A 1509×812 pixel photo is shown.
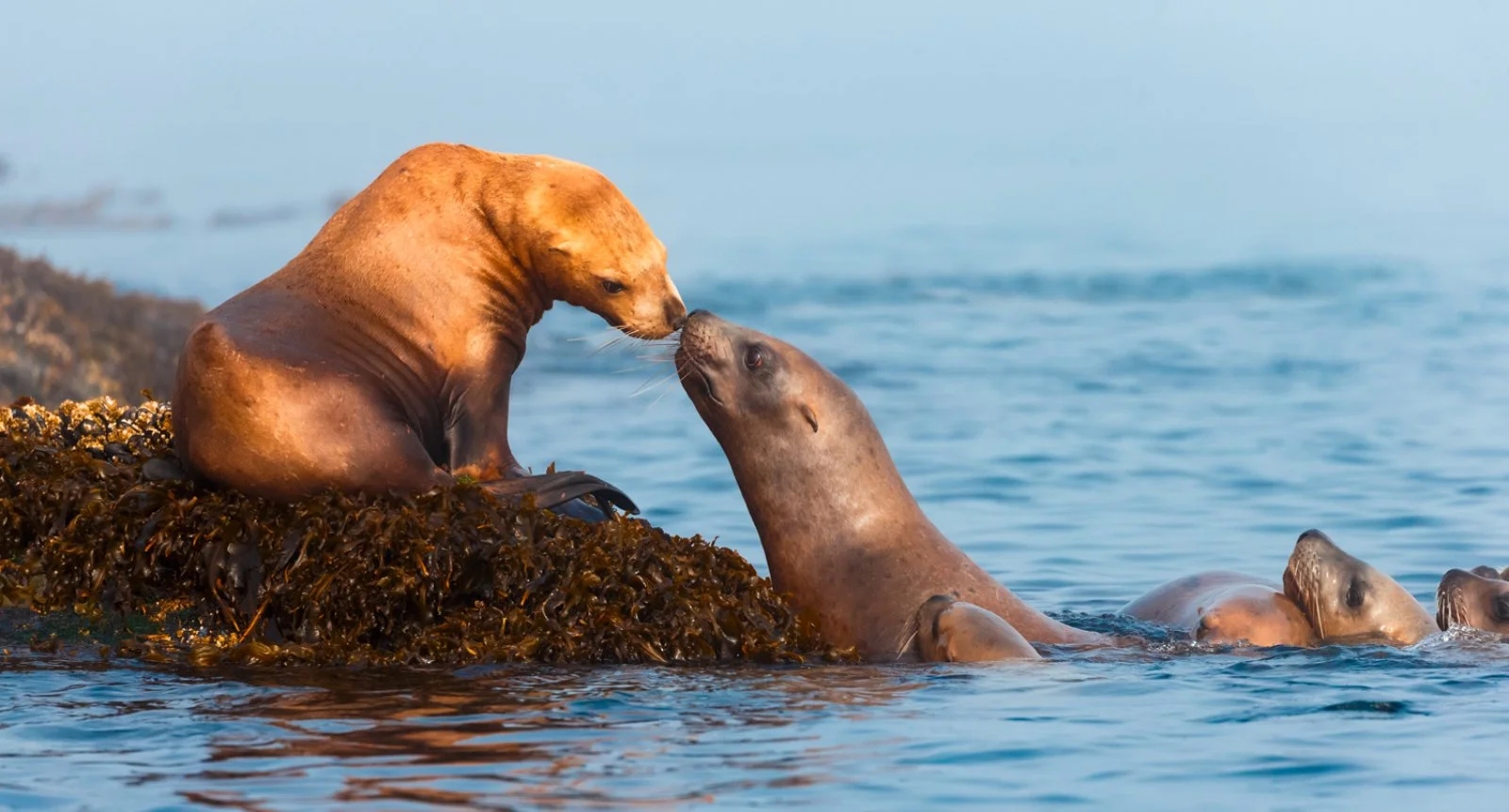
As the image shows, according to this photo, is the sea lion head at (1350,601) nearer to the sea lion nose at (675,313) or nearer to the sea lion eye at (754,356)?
the sea lion eye at (754,356)

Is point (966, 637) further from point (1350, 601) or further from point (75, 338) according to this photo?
point (75, 338)

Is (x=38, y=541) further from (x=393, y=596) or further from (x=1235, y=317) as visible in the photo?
(x=1235, y=317)

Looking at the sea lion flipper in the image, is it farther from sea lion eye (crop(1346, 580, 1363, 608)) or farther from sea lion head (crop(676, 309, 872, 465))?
sea lion eye (crop(1346, 580, 1363, 608))

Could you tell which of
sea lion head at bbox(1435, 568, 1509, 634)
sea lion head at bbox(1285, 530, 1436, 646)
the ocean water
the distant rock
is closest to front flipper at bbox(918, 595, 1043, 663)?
the ocean water

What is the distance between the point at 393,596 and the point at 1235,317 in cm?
2254

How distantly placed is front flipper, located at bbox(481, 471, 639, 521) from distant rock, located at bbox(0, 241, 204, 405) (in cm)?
904

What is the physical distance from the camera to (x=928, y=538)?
31.0 ft

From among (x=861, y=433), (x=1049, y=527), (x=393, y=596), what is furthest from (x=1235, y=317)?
(x=393, y=596)

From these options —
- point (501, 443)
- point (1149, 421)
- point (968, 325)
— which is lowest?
point (501, 443)

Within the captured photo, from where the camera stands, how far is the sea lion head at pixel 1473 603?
986 centimetres

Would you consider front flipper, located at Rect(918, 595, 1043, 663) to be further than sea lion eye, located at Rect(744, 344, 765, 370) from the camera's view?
No

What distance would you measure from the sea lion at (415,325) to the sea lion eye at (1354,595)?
327cm

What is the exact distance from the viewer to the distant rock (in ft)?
59.4

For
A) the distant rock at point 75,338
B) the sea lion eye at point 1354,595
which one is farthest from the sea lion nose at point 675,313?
the distant rock at point 75,338
